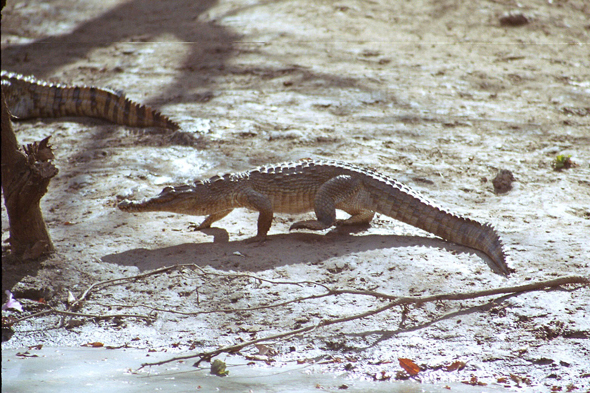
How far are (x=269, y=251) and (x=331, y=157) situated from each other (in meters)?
1.92

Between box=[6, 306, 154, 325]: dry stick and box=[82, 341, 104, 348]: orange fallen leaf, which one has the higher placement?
box=[6, 306, 154, 325]: dry stick

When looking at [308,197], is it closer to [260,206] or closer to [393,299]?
[260,206]

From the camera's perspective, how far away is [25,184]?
4.13 m

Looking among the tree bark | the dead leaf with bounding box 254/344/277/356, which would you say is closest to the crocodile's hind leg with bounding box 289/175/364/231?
the dead leaf with bounding box 254/344/277/356

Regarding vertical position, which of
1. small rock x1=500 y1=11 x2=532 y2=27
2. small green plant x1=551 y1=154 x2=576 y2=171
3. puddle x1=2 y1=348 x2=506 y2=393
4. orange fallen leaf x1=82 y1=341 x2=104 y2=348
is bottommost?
orange fallen leaf x1=82 y1=341 x2=104 y2=348

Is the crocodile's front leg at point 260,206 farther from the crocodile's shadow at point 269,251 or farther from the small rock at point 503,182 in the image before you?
the small rock at point 503,182

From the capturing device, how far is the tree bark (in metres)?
4.08

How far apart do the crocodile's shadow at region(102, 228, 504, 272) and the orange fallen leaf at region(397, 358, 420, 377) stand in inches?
41.4

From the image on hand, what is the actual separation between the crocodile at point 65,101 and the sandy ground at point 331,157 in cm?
25

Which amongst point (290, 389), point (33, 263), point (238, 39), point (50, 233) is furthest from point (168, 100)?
point (290, 389)

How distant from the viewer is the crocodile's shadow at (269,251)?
437 centimetres

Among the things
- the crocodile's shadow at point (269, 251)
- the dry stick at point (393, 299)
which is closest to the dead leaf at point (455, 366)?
the dry stick at point (393, 299)

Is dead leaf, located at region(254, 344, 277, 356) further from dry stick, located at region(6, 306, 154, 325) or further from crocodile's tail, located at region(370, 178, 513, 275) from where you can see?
crocodile's tail, located at region(370, 178, 513, 275)

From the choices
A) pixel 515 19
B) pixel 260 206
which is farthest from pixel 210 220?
pixel 515 19
